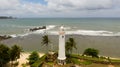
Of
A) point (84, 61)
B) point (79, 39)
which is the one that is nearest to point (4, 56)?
point (84, 61)

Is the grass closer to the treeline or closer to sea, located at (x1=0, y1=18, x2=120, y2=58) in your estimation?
the treeline

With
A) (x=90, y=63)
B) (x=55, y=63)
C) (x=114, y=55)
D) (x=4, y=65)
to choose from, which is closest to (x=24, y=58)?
(x=4, y=65)

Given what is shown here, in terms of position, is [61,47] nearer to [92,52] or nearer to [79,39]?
[92,52]

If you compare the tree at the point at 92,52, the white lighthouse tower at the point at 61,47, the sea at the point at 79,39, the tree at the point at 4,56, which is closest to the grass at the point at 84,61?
the white lighthouse tower at the point at 61,47

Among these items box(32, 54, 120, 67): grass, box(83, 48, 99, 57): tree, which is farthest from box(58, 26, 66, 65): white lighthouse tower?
box(83, 48, 99, 57): tree

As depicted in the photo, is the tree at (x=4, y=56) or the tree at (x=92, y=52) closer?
the tree at (x=4, y=56)

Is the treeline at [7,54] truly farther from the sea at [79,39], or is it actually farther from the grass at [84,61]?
the sea at [79,39]

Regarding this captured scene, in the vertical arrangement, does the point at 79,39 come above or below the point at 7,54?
below

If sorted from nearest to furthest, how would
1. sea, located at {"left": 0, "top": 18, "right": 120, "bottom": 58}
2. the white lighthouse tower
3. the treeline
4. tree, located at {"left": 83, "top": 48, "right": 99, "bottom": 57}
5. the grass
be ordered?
the white lighthouse tower
the grass
the treeline
tree, located at {"left": 83, "top": 48, "right": 99, "bottom": 57}
sea, located at {"left": 0, "top": 18, "right": 120, "bottom": 58}

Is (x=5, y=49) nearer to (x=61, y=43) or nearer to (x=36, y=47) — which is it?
(x=61, y=43)

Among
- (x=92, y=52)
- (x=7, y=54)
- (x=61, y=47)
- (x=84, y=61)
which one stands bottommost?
(x=84, y=61)

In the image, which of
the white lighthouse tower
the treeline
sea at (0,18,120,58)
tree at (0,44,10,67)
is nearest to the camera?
the white lighthouse tower
